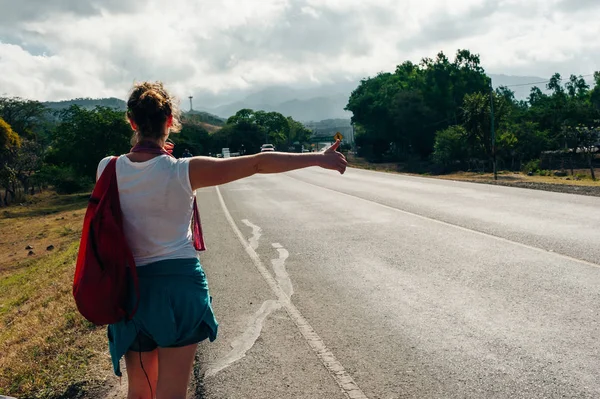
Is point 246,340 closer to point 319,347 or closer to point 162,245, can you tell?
point 319,347

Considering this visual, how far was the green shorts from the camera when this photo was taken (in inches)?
111

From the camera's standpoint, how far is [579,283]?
7109 millimetres

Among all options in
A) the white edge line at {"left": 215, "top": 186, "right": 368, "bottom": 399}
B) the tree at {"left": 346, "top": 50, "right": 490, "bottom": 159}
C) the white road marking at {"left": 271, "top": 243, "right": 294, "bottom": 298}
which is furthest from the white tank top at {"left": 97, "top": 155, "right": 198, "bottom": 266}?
the tree at {"left": 346, "top": 50, "right": 490, "bottom": 159}

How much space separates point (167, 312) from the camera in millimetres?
2805

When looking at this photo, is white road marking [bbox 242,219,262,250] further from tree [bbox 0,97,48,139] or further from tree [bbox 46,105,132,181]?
tree [bbox 0,97,48,139]

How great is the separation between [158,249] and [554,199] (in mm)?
16152

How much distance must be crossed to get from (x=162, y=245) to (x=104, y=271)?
296 mm

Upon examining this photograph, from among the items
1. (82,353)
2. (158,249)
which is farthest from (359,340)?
(158,249)

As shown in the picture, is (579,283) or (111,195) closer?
(111,195)

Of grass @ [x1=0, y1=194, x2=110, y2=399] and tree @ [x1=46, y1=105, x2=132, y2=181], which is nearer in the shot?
grass @ [x1=0, y1=194, x2=110, y2=399]

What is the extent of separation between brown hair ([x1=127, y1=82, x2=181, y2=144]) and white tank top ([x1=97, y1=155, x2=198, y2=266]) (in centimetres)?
16

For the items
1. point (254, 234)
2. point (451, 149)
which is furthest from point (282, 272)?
point (451, 149)

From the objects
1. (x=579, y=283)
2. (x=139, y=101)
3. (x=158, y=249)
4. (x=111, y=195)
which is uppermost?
(x=139, y=101)

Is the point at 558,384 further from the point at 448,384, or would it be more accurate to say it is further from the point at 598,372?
the point at 448,384
